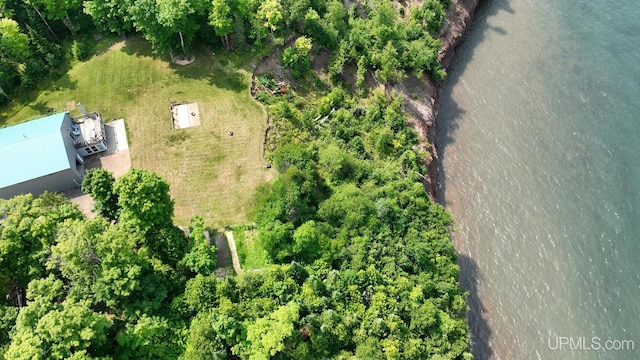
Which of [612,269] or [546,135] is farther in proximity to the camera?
[546,135]

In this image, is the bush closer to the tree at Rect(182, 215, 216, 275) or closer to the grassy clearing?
the tree at Rect(182, 215, 216, 275)

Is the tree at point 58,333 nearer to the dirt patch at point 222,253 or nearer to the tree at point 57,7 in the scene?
the dirt patch at point 222,253

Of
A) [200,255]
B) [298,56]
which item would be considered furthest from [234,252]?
[298,56]

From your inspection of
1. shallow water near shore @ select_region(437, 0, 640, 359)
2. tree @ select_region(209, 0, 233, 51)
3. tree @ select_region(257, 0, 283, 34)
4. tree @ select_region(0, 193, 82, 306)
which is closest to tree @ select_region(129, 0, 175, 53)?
tree @ select_region(209, 0, 233, 51)

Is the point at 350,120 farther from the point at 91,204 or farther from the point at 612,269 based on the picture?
the point at 612,269

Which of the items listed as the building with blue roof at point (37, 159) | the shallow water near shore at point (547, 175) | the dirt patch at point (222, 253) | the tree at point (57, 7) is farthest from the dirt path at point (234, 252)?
the tree at point (57, 7)

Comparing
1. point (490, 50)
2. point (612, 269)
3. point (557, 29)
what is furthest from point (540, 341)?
point (557, 29)

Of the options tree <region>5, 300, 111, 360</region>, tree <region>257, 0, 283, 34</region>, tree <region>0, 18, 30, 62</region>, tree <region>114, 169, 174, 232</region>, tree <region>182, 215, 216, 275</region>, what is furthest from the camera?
tree <region>257, 0, 283, 34</region>
